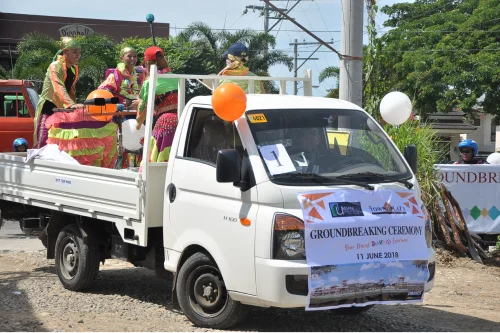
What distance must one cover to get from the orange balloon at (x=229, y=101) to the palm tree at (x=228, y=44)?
2777 centimetres

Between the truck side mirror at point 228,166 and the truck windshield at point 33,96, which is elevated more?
the truck windshield at point 33,96

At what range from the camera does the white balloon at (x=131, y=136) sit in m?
9.88

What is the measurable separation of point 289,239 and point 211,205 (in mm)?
911

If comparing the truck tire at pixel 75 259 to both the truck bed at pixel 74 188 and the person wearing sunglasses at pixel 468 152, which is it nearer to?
the truck bed at pixel 74 188

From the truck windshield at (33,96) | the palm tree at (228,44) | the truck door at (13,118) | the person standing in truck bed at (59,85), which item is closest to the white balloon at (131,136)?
the person standing in truck bed at (59,85)

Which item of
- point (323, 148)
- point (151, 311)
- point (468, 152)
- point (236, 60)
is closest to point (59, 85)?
point (236, 60)

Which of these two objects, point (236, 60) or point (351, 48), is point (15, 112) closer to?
point (351, 48)

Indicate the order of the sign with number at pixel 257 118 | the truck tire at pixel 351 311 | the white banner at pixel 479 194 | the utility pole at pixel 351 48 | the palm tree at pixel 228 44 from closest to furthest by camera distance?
the sign with number at pixel 257 118
the truck tire at pixel 351 311
the utility pole at pixel 351 48
the white banner at pixel 479 194
the palm tree at pixel 228 44

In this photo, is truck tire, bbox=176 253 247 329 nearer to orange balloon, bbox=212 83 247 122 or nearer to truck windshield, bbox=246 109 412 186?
truck windshield, bbox=246 109 412 186

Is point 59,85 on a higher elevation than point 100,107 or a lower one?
higher

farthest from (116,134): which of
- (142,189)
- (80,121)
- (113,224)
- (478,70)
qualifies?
(478,70)

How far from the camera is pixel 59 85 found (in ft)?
33.4

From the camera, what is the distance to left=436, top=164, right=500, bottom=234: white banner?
12953 mm

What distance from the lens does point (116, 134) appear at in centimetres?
1011
